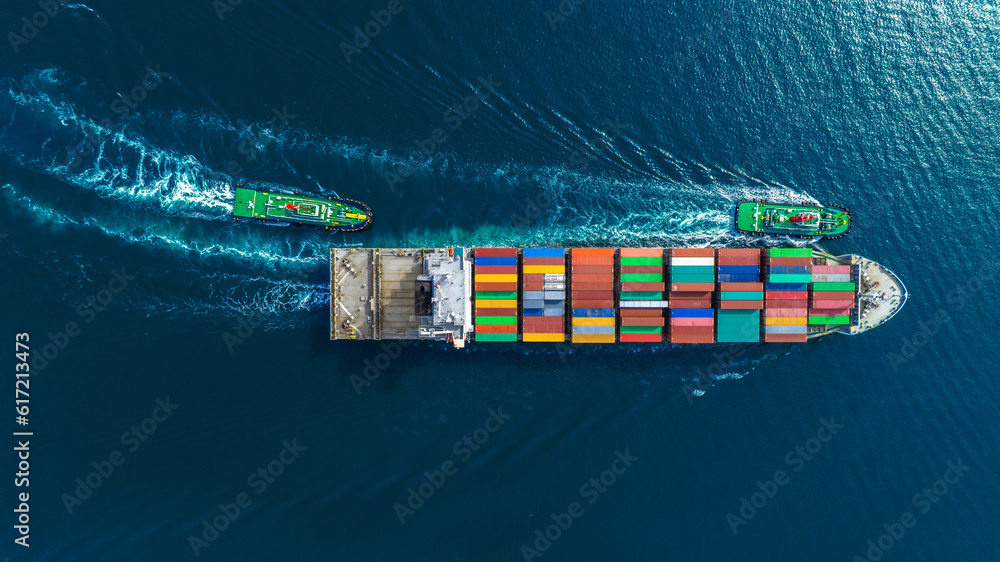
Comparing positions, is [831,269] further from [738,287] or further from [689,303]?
[689,303]

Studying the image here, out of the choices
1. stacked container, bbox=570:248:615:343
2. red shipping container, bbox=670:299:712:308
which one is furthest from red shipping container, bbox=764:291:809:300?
stacked container, bbox=570:248:615:343

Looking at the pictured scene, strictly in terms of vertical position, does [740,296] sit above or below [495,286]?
below

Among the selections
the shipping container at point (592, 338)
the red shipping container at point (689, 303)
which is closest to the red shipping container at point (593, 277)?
the shipping container at point (592, 338)

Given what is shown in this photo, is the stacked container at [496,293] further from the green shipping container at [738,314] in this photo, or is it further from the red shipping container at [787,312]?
the red shipping container at [787,312]

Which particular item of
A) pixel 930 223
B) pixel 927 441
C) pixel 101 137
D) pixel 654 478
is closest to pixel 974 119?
pixel 930 223

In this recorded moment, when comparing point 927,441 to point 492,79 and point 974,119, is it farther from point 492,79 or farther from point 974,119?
point 492,79

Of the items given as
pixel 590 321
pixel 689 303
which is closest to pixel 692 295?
pixel 689 303

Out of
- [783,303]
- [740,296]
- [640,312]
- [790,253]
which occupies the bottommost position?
[640,312]
